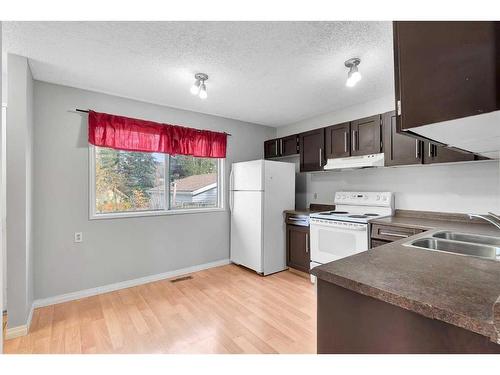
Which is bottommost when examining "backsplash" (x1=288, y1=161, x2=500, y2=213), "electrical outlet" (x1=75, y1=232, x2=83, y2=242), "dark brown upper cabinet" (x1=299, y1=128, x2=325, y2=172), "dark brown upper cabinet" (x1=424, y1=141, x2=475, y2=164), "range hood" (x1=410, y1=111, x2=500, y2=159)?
"electrical outlet" (x1=75, y1=232, x2=83, y2=242)

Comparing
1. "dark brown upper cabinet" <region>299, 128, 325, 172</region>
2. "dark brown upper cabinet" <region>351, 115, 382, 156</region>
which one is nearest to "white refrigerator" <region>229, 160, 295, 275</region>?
"dark brown upper cabinet" <region>299, 128, 325, 172</region>

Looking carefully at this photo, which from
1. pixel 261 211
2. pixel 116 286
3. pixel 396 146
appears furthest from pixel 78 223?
pixel 396 146

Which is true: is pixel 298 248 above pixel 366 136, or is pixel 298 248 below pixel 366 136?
below

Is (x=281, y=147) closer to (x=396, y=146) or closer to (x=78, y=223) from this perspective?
(x=396, y=146)

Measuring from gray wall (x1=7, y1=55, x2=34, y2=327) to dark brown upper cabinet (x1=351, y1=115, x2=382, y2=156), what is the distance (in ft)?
11.2

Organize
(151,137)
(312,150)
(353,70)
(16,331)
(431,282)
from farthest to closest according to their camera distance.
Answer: (312,150)
(151,137)
(353,70)
(16,331)
(431,282)

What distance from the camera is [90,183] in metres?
2.88

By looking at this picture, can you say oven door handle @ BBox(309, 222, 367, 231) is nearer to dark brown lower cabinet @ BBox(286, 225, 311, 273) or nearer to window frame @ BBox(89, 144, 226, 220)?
dark brown lower cabinet @ BBox(286, 225, 311, 273)

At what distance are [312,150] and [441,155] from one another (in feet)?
5.12

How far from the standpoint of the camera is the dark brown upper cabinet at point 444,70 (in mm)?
685

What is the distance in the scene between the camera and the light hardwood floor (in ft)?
6.35

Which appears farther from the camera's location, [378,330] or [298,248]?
[298,248]

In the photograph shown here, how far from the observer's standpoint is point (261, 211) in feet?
11.2
